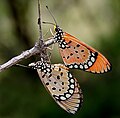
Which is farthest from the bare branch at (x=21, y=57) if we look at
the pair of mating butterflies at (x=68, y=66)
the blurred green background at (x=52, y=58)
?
the blurred green background at (x=52, y=58)

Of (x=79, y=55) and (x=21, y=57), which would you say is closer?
(x=21, y=57)

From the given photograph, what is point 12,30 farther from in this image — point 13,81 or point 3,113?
point 3,113

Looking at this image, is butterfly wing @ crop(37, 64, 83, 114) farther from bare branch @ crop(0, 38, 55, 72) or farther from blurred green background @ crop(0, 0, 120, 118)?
blurred green background @ crop(0, 0, 120, 118)

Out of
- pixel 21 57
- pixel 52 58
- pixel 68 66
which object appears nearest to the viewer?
pixel 21 57

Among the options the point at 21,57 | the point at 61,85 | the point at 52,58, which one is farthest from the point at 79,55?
the point at 52,58

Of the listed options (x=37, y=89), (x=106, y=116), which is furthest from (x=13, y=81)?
(x=106, y=116)

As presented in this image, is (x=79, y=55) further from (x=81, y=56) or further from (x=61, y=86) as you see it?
(x=61, y=86)

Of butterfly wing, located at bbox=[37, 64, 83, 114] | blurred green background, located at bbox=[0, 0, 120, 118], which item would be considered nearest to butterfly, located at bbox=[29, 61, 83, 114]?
butterfly wing, located at bbox=[37, 64, 83, 114]

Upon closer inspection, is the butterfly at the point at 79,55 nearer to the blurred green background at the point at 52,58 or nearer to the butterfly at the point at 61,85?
the butterfly at the point at 61,85
